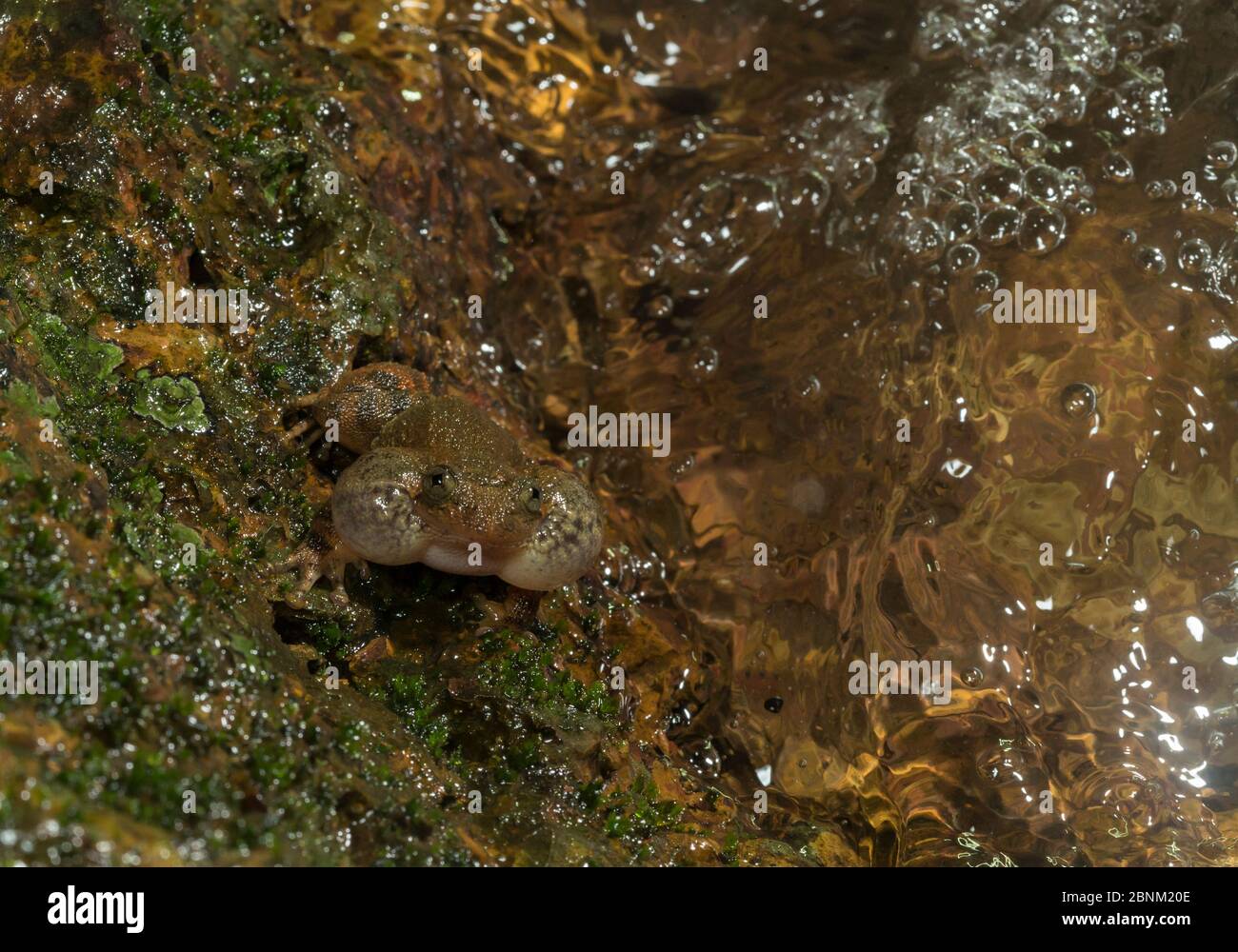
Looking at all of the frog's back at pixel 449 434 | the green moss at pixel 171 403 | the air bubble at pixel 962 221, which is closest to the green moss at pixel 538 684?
the frog's back at pixel 449 434

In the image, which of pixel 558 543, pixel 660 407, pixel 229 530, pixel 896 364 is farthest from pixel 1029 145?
pixel 229 530

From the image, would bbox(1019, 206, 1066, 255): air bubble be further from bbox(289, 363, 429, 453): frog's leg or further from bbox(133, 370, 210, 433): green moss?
bbox(133, 370, 210, 433): green moss

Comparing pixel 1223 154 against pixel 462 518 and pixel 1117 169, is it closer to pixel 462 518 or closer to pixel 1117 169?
pixel 1117 169

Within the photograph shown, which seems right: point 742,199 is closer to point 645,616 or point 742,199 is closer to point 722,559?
point 722,559

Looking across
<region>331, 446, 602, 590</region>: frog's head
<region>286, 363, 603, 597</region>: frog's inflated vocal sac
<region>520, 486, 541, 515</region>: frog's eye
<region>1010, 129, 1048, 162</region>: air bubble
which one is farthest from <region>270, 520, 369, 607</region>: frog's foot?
<region>1010, 129, 1048, 162</region>: air bubble

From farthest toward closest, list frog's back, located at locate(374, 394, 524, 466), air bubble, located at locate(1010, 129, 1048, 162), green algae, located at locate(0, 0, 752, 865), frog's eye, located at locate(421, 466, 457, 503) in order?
air bubble, located at locate(1010, 129, 1048, 162) < frog's back, located at locate(374, 394, 524, 466) < frog's eye, located at locate(421, 466, 457, 503) < green algae, located at locate(0, 0, 752, 865)
